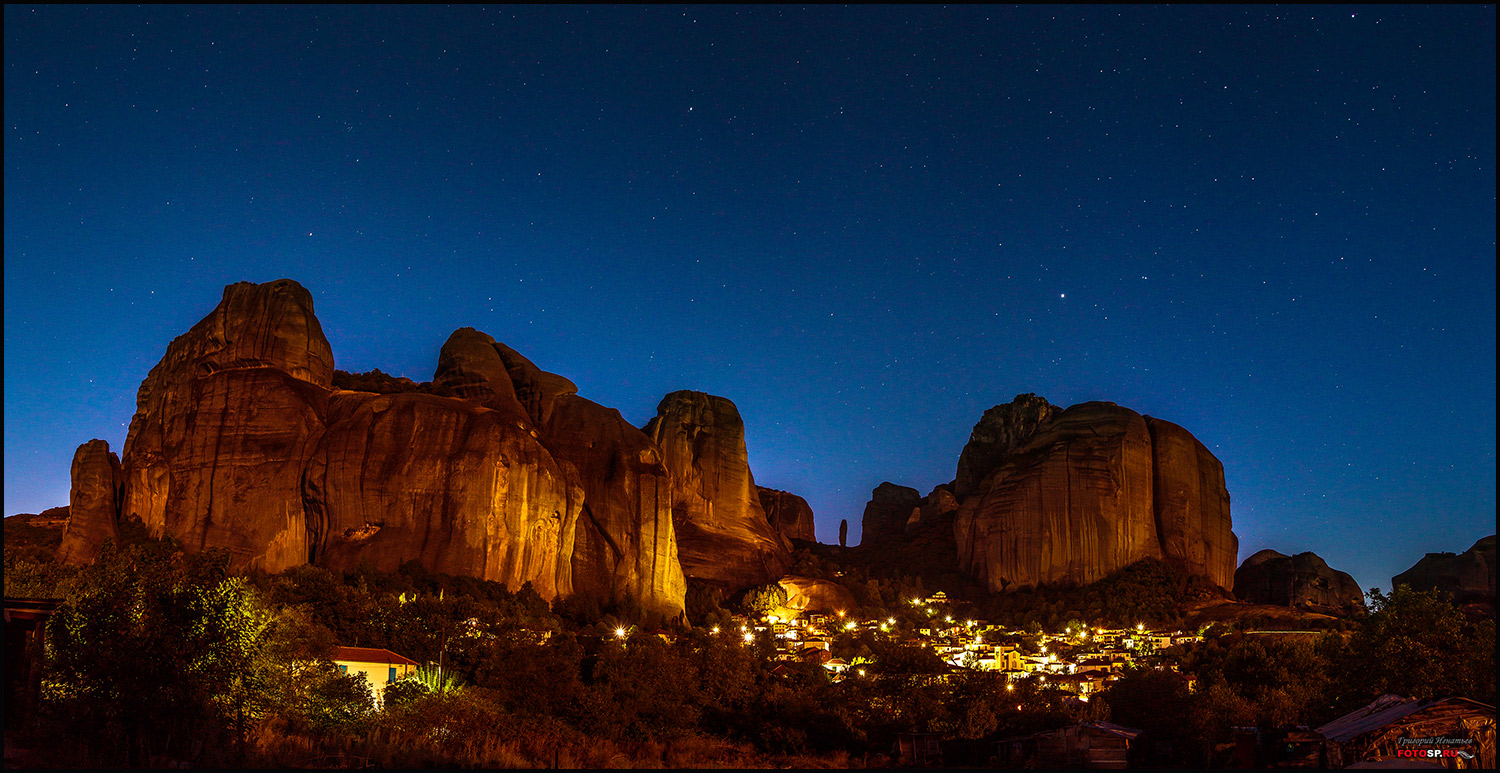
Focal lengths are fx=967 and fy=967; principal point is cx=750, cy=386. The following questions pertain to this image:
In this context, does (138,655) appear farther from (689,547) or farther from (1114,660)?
(689,547)

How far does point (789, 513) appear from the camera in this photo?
171875 mm

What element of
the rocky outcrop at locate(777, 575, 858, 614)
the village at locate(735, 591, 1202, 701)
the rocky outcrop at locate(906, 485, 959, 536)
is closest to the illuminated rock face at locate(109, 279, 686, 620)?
the village at locate(735, 591, 1202, 701)

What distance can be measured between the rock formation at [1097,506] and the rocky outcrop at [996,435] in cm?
2002

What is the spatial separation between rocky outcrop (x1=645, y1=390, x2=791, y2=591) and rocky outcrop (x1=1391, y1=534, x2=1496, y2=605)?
6971 cm

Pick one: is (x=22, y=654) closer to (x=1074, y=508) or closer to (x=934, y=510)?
(x=1074, y=508)

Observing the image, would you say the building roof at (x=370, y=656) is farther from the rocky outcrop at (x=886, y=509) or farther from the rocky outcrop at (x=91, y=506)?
the rocky outcrop at (x=886, y=509)

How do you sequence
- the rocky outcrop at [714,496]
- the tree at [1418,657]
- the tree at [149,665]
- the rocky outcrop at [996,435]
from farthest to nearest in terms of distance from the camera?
1. the rocky outcrop at [996,435]
2. the rocky outcrop at [714,496]
3. the tree at [1418,657]
4. the tree at [149,665]

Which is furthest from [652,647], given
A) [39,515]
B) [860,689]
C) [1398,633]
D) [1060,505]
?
[39,515]

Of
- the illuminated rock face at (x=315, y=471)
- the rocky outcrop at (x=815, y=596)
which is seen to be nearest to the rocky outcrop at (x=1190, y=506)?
the rocky outcrop at (x=815, y=596)

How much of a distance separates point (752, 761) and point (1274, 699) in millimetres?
24115

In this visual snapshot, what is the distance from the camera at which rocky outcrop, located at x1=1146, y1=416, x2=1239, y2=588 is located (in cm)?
11156

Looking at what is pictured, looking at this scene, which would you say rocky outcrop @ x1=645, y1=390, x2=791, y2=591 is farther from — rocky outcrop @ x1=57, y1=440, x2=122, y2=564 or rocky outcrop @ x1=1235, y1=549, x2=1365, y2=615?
rocky outcrop @ x1=1235, y1=549, x2=1365, y2=615

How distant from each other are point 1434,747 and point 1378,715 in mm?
3424

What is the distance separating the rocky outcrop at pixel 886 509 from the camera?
173 m
